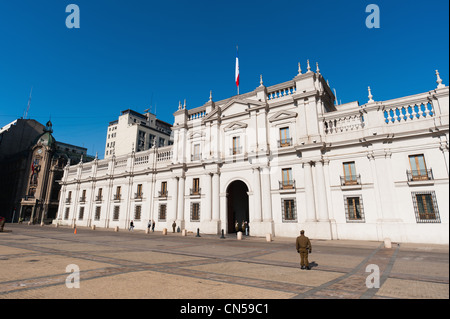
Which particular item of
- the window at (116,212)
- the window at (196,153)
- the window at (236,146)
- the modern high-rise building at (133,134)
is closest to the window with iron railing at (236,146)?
the window at (236,146)

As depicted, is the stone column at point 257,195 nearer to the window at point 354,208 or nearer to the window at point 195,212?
the window at point 195,212

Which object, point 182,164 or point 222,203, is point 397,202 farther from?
point 182,164

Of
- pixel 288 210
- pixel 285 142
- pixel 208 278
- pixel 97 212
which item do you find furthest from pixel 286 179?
pixel 97 212

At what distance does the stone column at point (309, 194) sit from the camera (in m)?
23.8

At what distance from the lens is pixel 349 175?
926 inches

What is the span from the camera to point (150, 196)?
3659 cm

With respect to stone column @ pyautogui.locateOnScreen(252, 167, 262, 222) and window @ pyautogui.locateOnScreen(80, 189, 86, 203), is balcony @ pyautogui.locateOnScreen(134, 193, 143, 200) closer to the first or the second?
window @ pyautogui.locateOnScreen(80, 189, 86, 203)

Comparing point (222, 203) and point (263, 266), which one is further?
point (222, 203)

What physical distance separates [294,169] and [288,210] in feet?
14.2

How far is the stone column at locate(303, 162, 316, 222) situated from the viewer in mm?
23828

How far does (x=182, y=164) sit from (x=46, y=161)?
149ft

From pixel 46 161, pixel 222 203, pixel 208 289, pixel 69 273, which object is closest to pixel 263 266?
pixel 208 289

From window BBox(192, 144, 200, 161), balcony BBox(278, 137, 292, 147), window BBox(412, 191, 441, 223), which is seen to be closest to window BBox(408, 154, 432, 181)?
window BBox(412, 191, 441, 223)

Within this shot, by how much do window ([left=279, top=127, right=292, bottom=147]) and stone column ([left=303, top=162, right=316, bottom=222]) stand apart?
3.44 metres
